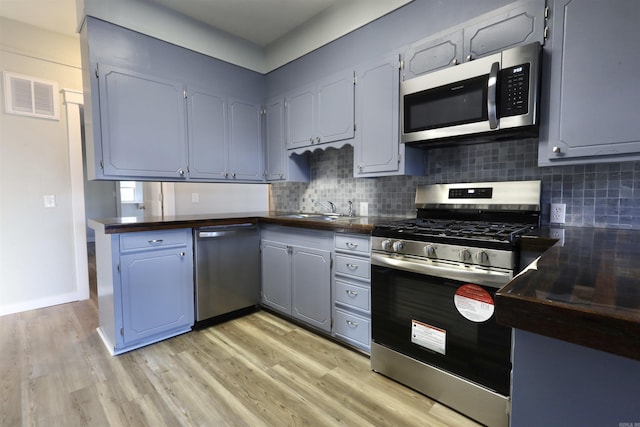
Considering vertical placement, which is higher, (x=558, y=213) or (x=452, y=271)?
(x=558, y=213)

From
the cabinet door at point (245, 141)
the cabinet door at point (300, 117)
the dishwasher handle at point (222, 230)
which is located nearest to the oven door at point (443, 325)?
the dishwasher handle at point (222, 230)

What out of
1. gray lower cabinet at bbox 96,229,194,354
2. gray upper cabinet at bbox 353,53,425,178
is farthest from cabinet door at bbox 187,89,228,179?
gray upper cabinet at bbox 353,53,425,178

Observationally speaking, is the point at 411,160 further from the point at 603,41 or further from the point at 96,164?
the point at 96,164

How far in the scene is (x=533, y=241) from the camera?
132 cm

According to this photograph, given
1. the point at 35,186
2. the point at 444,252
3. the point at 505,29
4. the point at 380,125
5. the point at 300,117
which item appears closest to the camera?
the point at 444,252

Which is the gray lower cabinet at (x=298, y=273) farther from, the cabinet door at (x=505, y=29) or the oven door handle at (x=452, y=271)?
the cabinet door at (x=505, y=29)

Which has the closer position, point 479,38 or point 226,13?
point 479,38

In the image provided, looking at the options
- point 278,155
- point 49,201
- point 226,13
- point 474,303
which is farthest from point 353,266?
point 49,201

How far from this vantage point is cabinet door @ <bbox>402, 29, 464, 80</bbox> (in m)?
1.82

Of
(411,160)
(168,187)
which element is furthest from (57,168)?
(411,160)

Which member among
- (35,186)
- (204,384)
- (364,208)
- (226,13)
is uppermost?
(226,13)

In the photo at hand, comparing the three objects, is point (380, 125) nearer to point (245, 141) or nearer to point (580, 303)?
point (245, 141)

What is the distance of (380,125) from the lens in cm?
222

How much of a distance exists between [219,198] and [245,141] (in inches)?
33.3
